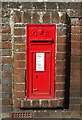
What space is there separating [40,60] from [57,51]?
320 mm

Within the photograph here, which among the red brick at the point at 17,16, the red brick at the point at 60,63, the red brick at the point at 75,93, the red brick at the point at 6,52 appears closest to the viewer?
the red brick at the point at 17,16

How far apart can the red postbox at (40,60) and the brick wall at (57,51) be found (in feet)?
0.23

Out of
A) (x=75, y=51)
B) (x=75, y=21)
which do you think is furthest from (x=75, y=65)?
(x=75, y=21)

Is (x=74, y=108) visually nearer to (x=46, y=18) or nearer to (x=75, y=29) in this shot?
(x=75, y=29)

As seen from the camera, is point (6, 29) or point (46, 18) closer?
point (46, 18)

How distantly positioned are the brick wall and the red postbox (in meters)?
0.07

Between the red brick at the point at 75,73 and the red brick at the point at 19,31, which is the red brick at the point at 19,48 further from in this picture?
the red brick at the point at 75,73

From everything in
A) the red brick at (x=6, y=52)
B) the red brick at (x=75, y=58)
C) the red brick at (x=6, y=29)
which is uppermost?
the red brick at (x=6, y=29)

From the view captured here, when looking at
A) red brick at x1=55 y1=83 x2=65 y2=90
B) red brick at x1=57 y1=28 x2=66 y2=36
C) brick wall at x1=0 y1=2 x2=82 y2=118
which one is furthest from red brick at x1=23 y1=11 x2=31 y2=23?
red brick at x1=55 y1=83 x2=65 y2=90

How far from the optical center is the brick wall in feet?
10.5

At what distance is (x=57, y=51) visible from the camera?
3271 millimetres

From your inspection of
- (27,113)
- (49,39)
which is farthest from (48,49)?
(27,113)

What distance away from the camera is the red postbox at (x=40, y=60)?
3207mm

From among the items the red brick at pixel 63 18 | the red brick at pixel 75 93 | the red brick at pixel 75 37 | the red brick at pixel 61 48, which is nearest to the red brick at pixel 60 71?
the red brick at pixel 61 48
